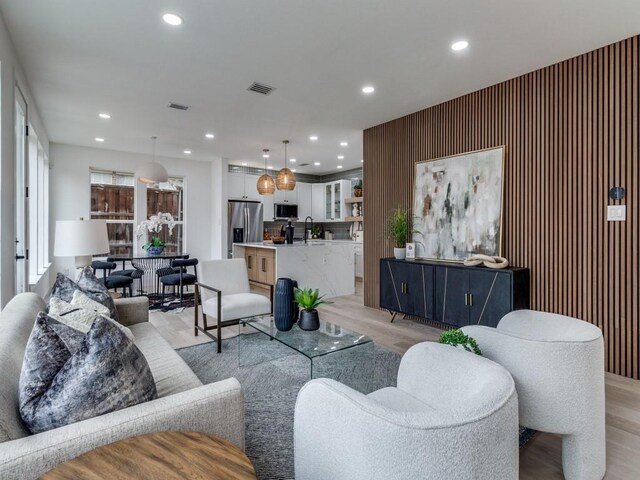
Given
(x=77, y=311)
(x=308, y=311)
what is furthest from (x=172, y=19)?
(x=308, y=311)

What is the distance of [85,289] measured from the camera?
2.43 m

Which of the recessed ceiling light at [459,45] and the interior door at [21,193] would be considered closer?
the recessed ceiling light at [459,45]

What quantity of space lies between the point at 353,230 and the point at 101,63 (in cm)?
631

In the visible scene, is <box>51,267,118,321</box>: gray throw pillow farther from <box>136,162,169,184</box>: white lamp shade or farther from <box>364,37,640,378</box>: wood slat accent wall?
<box>364,37,640,378</box>: wood slat accent wall

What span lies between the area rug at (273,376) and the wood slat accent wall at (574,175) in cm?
160

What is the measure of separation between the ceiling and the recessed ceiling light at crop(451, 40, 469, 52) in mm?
53

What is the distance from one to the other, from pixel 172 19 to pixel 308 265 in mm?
4111

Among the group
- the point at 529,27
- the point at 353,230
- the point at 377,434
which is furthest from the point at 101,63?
the point at 353,230

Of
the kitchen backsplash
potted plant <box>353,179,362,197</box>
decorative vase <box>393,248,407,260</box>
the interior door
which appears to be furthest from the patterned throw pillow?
the kitchen backsplash

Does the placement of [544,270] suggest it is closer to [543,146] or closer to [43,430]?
[543,146]

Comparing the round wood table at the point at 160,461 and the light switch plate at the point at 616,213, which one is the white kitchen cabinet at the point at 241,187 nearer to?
the light switch plate at the point at 616,213

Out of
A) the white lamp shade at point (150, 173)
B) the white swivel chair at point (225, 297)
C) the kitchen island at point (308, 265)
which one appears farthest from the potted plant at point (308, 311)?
the white lamp shade at point (150, 173)

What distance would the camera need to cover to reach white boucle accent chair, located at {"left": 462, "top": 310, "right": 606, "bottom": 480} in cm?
157

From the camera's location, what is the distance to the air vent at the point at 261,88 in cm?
387
